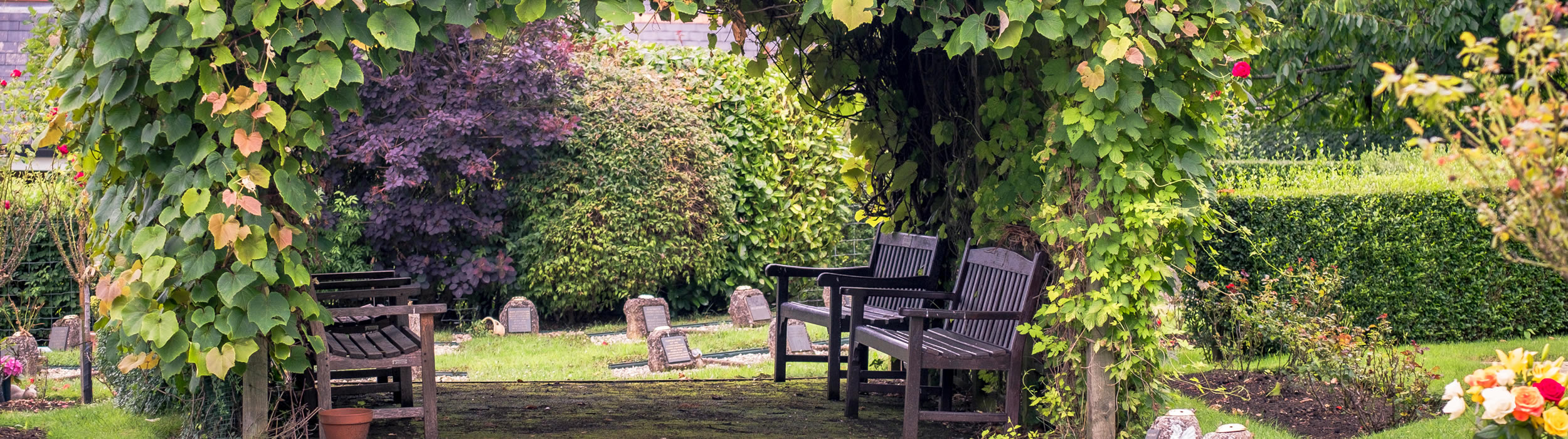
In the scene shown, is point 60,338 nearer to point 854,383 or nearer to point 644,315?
point 644,315

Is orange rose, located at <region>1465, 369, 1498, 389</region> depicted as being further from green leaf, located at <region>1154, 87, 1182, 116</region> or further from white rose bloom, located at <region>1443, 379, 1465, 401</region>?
green leaf, located at <region>1154, 87, 1182, 116</region>

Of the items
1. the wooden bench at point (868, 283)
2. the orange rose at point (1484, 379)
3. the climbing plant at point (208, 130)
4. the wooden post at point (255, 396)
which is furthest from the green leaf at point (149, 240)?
the orange rose at point (1484, 379)

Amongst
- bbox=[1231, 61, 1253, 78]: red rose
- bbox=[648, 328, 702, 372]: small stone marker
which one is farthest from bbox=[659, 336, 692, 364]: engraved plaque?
bbox=[1231, 61, 1253, 78]: red rose

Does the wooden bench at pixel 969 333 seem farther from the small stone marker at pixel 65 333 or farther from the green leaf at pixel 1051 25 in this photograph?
the small stone marker at pixel 65 333

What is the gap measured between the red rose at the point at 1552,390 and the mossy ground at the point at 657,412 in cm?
255

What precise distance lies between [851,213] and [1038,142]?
6162 mm

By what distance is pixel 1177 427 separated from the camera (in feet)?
13.0

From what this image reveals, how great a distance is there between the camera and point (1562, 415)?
2514 mm

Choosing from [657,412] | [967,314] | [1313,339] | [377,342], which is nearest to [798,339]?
[657,412]

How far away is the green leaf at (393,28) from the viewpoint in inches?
138

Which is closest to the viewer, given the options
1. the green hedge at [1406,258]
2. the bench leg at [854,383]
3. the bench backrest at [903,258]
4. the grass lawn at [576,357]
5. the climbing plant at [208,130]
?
the climbing plant at [208,130]

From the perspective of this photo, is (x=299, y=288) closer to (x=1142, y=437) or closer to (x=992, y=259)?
(x=992, y=259)

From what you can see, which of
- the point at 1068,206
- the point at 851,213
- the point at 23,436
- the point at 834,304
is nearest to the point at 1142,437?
the point at 1068,206

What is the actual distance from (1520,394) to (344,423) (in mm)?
3691
